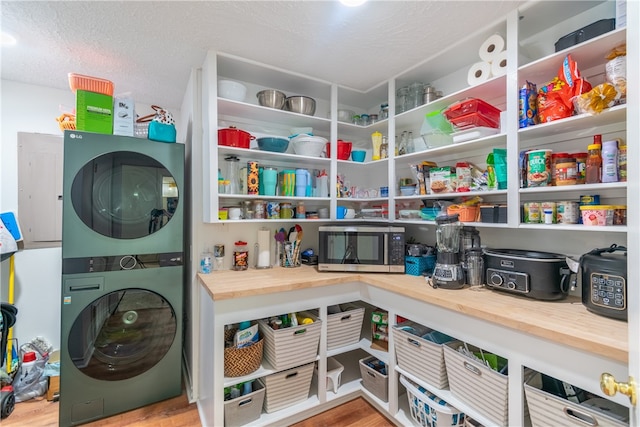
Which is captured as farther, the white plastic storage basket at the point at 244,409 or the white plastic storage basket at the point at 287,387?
the white plastic storage basket at the point at 287,387

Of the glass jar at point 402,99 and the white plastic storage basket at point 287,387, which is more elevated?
the glass jar at point 402,99

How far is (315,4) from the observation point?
4.61 ft

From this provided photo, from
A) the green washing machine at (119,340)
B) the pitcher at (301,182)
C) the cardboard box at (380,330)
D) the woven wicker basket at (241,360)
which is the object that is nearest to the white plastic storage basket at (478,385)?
the cardboard box at (380,330)

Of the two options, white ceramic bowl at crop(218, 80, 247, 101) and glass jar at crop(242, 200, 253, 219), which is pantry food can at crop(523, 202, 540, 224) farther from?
white ceramic bowl at crop(218, 80, 247, 101)

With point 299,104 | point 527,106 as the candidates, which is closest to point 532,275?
point 527,106

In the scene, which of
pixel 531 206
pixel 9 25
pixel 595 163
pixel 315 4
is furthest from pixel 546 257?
pixel 9 25

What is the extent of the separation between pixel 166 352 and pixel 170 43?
6.73 ft

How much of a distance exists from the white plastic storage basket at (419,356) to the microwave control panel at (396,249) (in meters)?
0.41

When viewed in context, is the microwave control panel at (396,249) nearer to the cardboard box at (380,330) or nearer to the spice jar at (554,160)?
the cardboard box at (380,330)

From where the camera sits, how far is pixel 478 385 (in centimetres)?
129

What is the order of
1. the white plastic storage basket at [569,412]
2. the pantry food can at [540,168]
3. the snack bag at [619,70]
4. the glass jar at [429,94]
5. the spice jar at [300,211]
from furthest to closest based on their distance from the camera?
1. the spice jar at [300,211]
2. the glass jar at [429,94]
3. the pantry food can at [540,168]
4. the snack bag at [619,70]
5. the white plastic storage basket at [569,412]

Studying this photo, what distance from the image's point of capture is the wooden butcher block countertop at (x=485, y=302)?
0.96 meters

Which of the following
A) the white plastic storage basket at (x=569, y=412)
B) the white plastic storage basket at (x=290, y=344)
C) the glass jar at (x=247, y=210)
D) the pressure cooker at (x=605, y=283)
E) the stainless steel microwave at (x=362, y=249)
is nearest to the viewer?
the white plastic storage basket at (x=569, y=412)

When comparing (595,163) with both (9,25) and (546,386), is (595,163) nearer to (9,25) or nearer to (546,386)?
(546,386)
